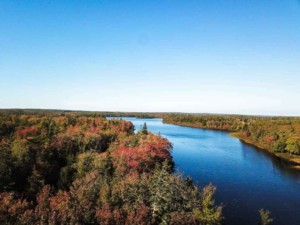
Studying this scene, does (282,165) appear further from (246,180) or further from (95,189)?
(95,189)

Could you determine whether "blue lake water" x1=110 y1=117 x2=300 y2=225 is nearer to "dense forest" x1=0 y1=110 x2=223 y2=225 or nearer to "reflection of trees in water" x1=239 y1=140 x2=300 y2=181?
"reflection of trees in water" x1=239 y1=140 x2=300 y2=181

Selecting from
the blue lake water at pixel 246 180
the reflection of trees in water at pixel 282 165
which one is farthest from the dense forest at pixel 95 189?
the reflection of trees in water at pixel 282 165

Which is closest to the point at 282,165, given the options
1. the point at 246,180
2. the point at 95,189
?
the point at 246,180

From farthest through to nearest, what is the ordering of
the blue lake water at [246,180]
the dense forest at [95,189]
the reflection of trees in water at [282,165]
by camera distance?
the reflection of trees in water at [282,165] → the blue lake water at [246,180] → the dense forest at [95,189]

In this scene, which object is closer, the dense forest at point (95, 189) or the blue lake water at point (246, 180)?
the dense forest at point (95, 189)

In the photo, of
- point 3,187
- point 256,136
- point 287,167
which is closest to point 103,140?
point 3,187

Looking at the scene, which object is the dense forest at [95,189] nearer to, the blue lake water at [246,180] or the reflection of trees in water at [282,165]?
the blue lake water at [246,180]

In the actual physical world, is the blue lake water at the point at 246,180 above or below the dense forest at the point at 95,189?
below
